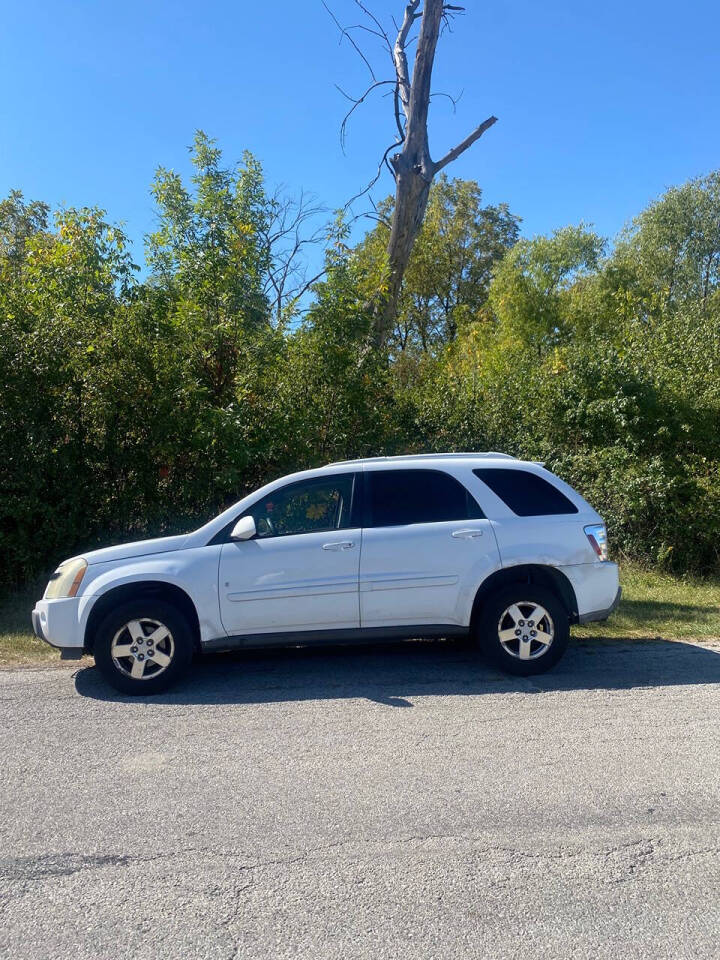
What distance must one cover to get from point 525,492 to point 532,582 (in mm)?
803

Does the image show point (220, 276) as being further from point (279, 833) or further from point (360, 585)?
point (279, 833)

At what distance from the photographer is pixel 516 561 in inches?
272

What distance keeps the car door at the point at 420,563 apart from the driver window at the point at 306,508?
230 mm

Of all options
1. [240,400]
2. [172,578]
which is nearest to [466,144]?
[240,400]

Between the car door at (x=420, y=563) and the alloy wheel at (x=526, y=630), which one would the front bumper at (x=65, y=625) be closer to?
the car door at (x=420, y=563)

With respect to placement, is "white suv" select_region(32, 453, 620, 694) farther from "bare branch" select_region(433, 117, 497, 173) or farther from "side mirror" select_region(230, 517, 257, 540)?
"bare branch" select_region(433, 117, 497, 173)

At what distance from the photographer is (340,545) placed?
682 cm

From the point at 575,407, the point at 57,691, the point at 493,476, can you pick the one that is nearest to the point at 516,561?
the point at 493,476

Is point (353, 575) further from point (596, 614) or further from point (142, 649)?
point (596, 614)

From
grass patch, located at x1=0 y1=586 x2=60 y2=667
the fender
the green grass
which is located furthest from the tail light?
grass patch, located at x1=0 y1=586 x2=60 y2=667

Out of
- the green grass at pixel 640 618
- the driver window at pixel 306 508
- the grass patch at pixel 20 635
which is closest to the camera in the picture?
the driver window at pixel 306 508

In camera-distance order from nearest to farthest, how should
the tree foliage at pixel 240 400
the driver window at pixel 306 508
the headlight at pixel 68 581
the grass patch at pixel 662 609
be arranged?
the headlight at pixel 68 581 → the driver window at pixel 306 508 → the grass patch at pixel 662 609 → the tree foliage at pixel 240 400

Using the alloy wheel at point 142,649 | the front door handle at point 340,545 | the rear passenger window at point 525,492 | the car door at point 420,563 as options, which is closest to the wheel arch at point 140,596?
the alloy wheel at point 142,649

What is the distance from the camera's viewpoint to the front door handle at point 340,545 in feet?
22.3
